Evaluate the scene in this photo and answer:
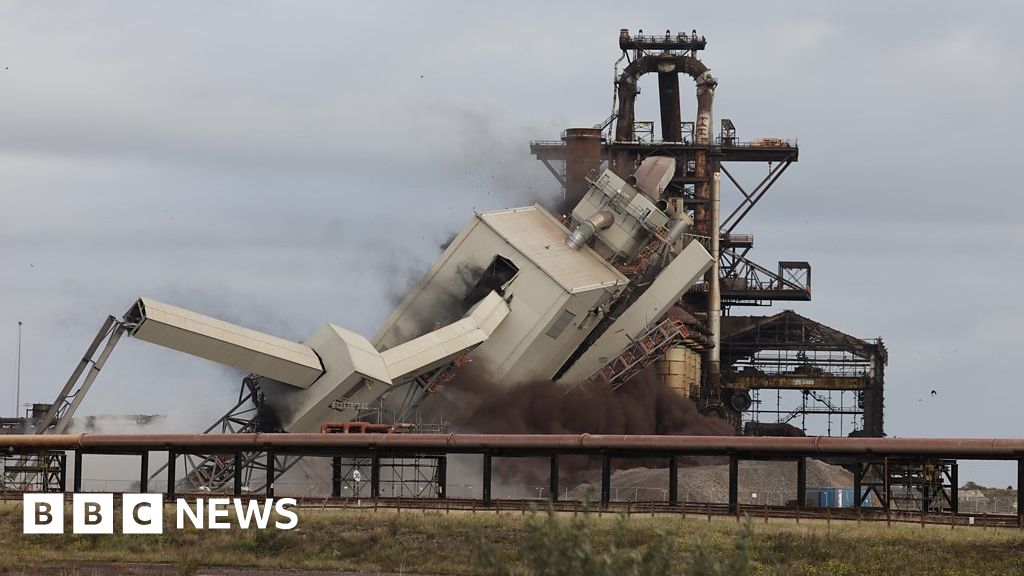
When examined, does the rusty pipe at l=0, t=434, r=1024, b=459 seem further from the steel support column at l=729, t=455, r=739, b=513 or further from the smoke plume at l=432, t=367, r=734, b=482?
the smoke plume at l=432, t=367, r=734, b=482

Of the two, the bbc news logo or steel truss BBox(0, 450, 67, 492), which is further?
steel truss BBox(0, 450, 67, 492)

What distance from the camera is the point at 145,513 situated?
66.7 meters

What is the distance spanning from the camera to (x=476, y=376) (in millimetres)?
95500

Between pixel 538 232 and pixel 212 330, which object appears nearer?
pixel 212 330

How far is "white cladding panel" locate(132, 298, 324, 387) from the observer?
81.6 metres

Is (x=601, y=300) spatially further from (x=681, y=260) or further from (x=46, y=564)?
(x=46, y=564)

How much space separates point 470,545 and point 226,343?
25.7 metres

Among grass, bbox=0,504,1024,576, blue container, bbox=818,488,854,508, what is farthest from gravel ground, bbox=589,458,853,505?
grass, bbox=0,504,1024,576

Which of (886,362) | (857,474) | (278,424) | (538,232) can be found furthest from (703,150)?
(857,474)

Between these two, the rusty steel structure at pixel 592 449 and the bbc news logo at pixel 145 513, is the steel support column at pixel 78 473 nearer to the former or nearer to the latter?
the rusty steel structure at pixel 592 449

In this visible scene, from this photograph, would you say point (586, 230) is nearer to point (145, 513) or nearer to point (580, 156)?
point (580, 156)

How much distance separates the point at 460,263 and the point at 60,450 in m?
26.3

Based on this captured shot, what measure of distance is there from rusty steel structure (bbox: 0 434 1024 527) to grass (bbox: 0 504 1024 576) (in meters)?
4.99

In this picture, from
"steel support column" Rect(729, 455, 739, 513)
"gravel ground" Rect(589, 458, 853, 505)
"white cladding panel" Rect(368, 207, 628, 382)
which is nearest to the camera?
"steel support column" Rect(729, 455, 739, 513)
